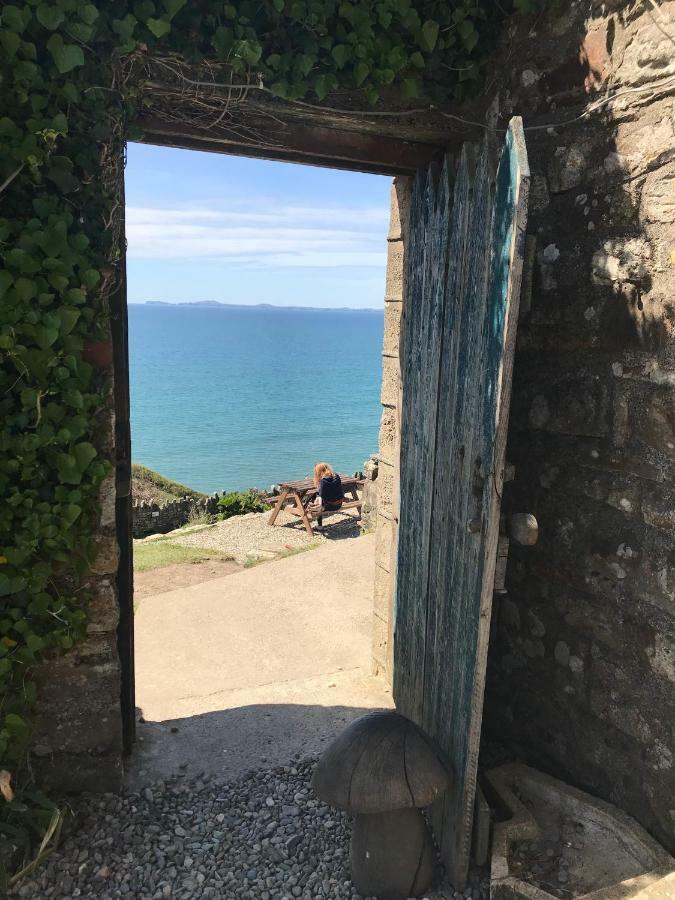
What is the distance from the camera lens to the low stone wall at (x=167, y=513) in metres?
12.9

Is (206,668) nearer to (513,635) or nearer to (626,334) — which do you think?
(513,635)

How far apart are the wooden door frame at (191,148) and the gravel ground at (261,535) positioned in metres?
5.54

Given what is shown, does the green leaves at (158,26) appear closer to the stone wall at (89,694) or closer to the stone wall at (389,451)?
the stone wall at (89,694)

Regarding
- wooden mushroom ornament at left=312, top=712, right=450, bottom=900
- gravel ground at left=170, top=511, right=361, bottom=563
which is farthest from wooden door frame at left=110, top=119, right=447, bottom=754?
gravel ground at left=170, top=511, right=361, bottom=563

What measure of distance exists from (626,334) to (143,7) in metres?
2.21

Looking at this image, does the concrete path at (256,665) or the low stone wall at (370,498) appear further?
the low stone wall at (370,498)

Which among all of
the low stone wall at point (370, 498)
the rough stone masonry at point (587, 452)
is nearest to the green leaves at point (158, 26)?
the rough stone masonry at point (587, 452)

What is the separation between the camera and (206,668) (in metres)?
5.32

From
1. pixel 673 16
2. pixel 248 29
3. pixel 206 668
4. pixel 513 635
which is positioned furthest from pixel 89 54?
pixel 206 668

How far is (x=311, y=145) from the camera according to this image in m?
3.25

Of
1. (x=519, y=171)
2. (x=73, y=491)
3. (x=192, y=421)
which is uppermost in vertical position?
(x=519, y=171)

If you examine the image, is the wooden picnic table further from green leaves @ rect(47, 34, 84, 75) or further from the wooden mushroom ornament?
green leaves @ rect(47, 34, 84, 75)

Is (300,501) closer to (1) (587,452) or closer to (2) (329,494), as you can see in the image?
(2) (329,494)

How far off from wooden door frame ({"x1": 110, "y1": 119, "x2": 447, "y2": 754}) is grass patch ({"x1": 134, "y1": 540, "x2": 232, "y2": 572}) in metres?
4.89
